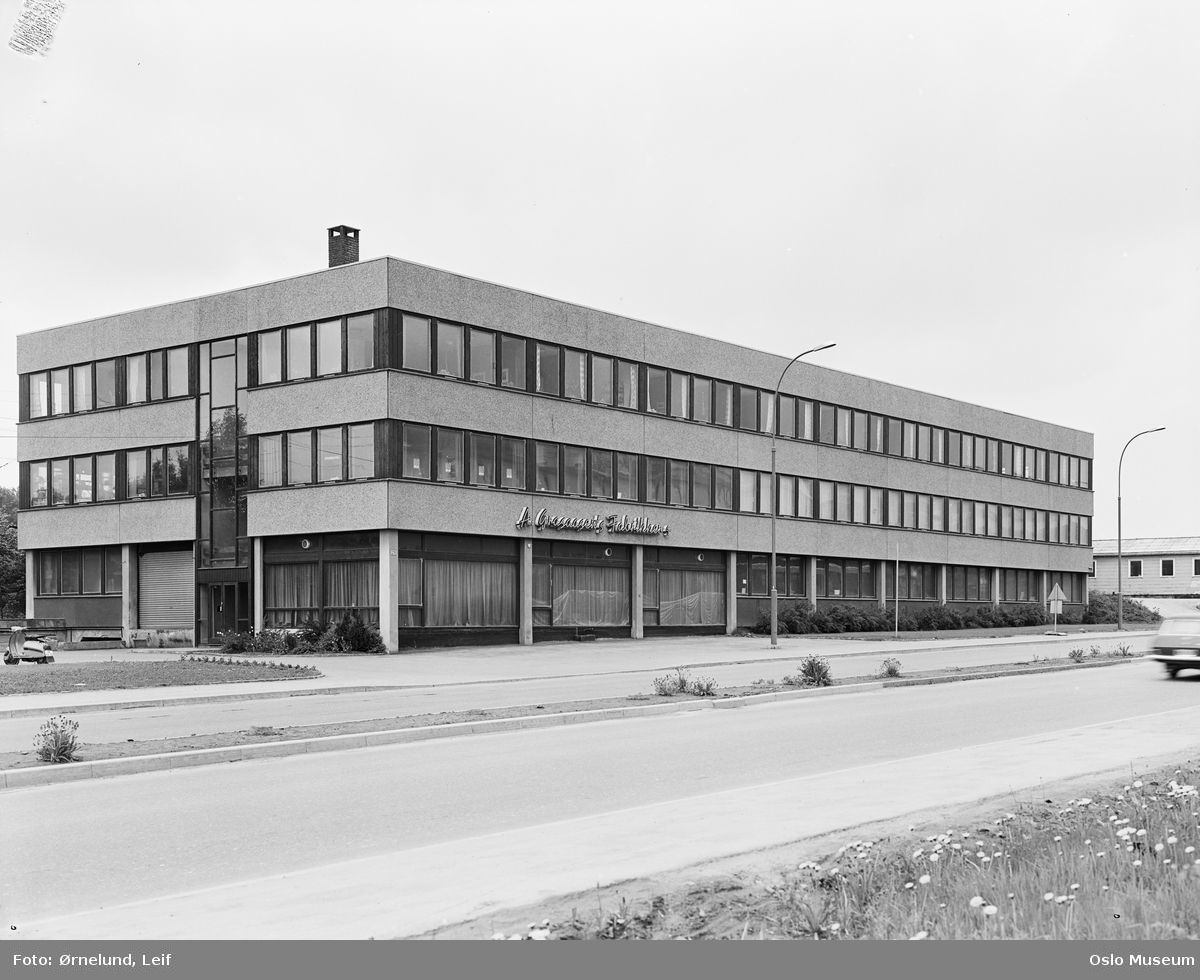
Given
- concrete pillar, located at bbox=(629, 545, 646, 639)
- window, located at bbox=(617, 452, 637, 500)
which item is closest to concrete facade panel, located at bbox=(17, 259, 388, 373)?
window, located at bbox=(617, 452, 637, 500)

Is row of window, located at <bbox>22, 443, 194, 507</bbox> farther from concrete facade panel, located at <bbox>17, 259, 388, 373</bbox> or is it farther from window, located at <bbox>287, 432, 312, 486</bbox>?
window, located at <bbox>287, 432, 312, 486</bbox>

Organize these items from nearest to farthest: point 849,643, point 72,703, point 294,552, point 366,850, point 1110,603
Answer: point 366,850, point 72,703, point 294,552, point 849,643, point 1110,603

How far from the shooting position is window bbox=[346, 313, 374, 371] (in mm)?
40625

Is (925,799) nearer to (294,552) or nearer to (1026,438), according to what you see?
(294,552)

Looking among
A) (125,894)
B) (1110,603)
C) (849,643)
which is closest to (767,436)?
(849,643)

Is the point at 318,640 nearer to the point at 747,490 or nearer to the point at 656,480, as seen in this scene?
the point at 656,480

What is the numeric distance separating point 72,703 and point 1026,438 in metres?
64.4

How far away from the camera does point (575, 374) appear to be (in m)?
46.9

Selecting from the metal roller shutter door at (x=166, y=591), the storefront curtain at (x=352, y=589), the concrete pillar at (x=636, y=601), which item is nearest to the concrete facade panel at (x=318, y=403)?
the storefront curtain at (x=352, y=589)

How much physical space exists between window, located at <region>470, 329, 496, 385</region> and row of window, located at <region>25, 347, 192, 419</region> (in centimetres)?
1069

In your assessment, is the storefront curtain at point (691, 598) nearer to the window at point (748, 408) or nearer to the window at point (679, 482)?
the window at point (679, 482)

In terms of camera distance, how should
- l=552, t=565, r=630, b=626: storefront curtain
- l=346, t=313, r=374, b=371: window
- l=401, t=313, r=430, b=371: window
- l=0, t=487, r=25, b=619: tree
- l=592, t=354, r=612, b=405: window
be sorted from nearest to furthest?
l=346, t=313, r=374, b=371: window
l=401, t=313, r=430, b=371: window
l=552, t=565, r=630, b=626: storefront curtain
l=592, t=354, r=612, b=405: window
l=0, t=487, r=25, b=619: tree

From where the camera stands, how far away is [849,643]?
45812 millimetres

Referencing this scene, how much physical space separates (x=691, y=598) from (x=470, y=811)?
41.9m
